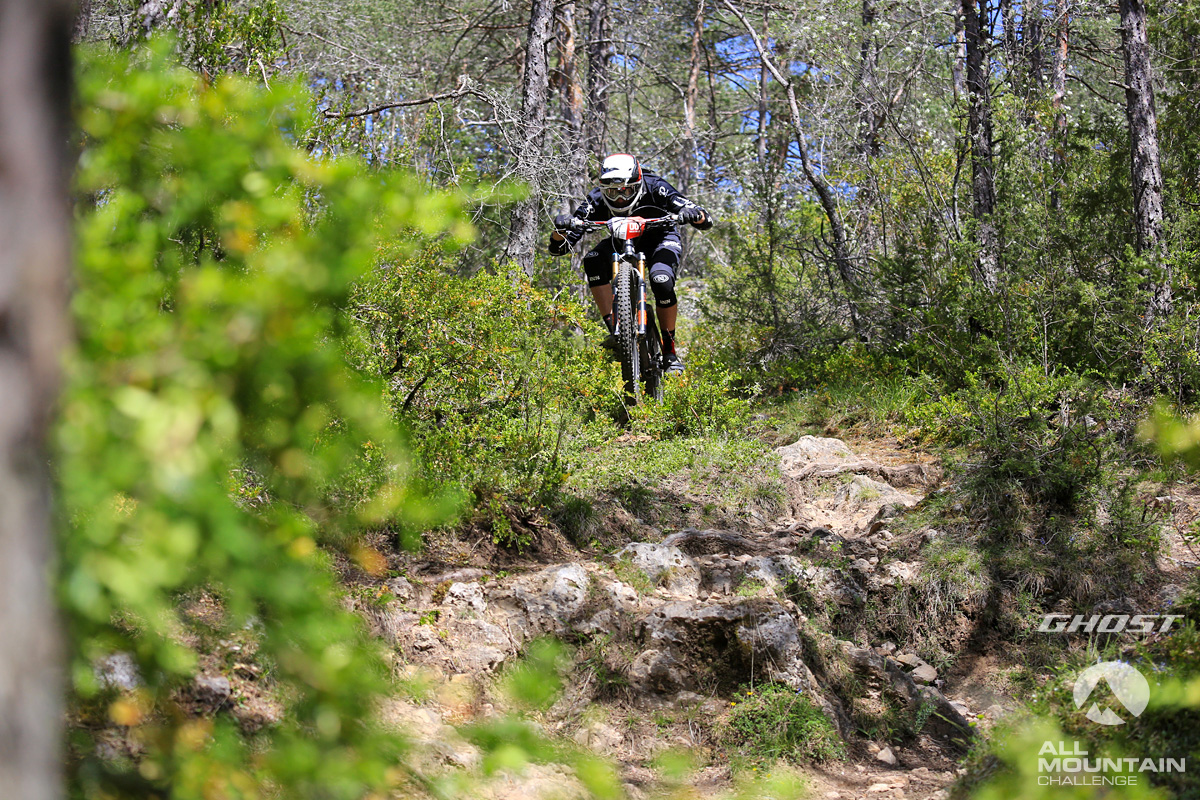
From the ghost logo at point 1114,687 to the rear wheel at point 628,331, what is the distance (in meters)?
4.67

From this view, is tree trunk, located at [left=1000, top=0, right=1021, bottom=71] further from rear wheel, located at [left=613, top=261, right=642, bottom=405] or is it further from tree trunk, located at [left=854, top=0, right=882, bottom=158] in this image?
rear wheel, located at [left=613, top=261, right=642, bottom=405]

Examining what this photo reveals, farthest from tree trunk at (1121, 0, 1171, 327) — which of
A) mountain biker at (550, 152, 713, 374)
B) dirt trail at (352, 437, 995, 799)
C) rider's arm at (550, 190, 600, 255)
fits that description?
rider's arm at (550, 190, 600, 255)

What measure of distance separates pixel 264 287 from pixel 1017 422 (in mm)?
5399

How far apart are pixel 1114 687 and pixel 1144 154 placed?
5.27 meters

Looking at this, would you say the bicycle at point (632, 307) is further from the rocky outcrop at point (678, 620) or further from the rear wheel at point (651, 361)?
the rocky outcrop at point (678, 620)

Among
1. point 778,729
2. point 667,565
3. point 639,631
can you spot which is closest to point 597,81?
point 667,565

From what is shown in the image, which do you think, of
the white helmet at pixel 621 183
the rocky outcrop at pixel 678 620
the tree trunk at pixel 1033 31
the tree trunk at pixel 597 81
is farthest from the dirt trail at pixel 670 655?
the tree trunk at pixel 597 81

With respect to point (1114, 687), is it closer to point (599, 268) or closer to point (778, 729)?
point (778, 729)

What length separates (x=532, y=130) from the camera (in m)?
7.91

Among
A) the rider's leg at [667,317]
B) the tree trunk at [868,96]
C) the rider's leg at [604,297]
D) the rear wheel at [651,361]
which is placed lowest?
the rear wheel at [651,361]

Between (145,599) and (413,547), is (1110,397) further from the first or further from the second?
(145,599)

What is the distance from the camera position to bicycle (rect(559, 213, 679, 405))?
25.1 ft

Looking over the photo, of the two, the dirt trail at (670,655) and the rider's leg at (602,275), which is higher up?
the rider's leg at (602,275)

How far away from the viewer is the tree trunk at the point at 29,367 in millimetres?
1090
